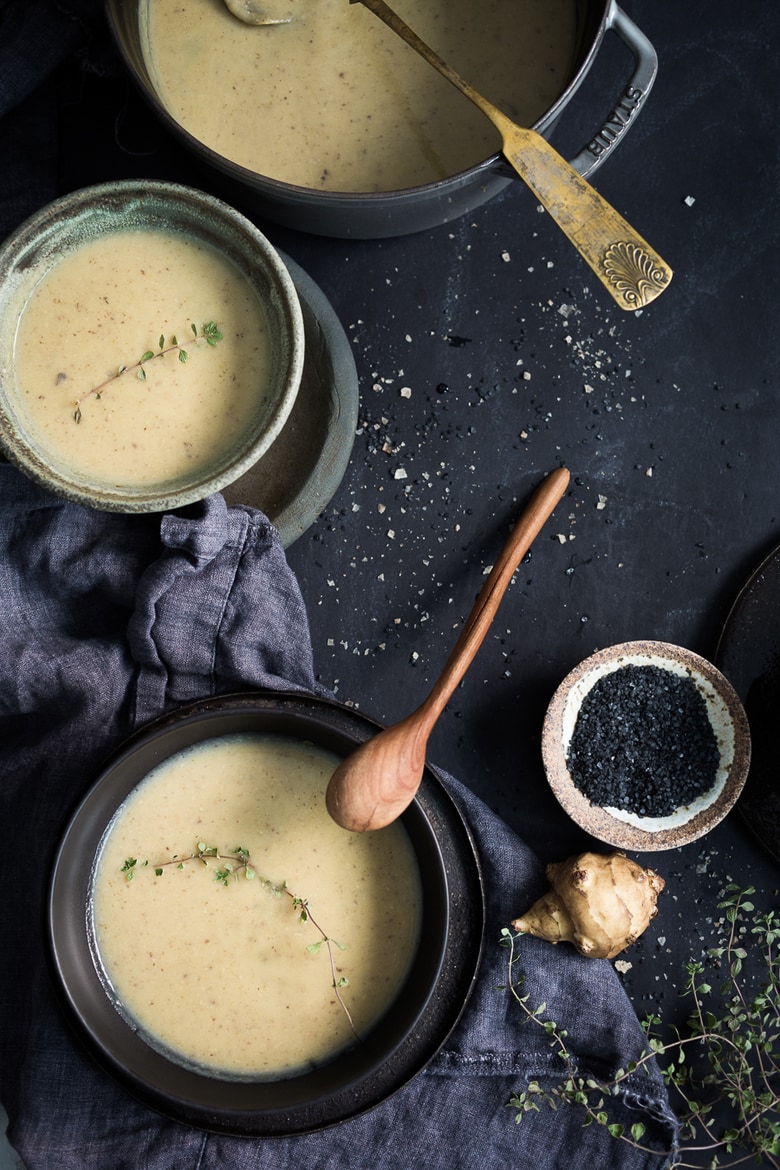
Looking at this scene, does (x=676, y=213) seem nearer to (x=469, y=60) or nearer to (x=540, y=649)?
(x=469, y=60)

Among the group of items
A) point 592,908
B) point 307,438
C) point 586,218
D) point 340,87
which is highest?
point 586,218

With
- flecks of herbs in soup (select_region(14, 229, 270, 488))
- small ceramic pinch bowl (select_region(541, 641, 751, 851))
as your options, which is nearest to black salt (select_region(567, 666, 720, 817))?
small ceramic pinch bowl (select_region(541, 641, 751, 851))

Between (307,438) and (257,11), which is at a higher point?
(257,11)

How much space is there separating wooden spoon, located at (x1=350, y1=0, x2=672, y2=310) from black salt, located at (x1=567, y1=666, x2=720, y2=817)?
0.66m

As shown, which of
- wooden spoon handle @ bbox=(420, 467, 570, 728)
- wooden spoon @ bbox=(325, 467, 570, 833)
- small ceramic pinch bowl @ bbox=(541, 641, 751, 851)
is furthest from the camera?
small ceramic pinch bowl @ bbox=(541, 641, 751, 851)

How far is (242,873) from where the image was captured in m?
1.54

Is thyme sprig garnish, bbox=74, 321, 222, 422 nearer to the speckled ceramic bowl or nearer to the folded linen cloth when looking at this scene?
the speckled ceramic bowl

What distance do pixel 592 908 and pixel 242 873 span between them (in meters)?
0.53

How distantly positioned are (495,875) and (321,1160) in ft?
1.67

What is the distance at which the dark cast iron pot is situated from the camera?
4.78ft

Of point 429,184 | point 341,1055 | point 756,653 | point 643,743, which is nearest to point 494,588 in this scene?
point 643,743

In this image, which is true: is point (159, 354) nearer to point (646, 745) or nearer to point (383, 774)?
point (383, 774)

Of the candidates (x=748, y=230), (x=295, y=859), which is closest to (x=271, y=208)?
(x=748, y=230)

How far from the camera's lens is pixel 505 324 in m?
1.92
